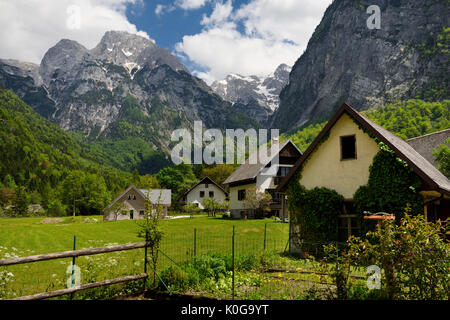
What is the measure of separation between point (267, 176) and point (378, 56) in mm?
119963

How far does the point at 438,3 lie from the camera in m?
124

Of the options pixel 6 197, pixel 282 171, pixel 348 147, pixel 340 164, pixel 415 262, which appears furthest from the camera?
pixel 6 197

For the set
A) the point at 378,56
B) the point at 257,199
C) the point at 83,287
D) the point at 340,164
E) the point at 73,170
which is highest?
the point at 378,56

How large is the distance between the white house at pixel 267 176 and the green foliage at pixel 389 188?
26628 mm

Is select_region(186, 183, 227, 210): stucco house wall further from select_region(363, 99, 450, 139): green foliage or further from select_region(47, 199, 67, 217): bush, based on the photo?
select_region(47, 199, 67, 217): bush

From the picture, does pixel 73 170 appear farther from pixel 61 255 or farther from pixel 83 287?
pixel 83 287

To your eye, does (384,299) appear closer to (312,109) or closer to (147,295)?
(147,295)

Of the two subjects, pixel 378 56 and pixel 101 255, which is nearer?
pixel 101 255

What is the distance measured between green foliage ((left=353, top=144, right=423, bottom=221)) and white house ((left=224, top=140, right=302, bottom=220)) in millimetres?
26628

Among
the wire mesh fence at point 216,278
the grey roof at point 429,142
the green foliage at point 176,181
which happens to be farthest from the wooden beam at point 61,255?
the green foliage at point 176,181

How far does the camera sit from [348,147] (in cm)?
1697

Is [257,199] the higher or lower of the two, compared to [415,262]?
higher

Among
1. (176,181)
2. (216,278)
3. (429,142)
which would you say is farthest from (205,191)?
(216,278)

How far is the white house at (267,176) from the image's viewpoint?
42844mm
